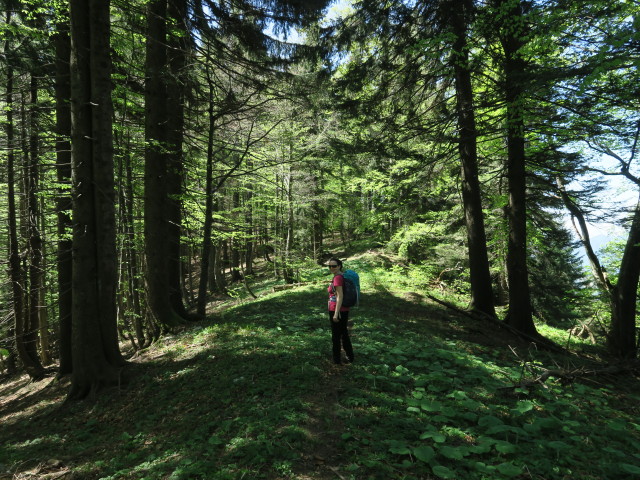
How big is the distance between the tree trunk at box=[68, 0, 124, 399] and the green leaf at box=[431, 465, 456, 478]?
548 cm

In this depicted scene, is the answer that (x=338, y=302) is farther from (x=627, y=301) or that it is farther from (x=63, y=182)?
(x=627, y=301)

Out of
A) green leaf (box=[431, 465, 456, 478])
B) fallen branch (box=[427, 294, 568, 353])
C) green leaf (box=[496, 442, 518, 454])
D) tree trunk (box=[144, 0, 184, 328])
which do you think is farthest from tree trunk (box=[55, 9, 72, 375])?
fallen branch (box=[427, 294, 568, 353])

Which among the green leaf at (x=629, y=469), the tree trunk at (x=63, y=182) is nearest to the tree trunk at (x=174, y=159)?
the tree trunk at (x=63, y=182)

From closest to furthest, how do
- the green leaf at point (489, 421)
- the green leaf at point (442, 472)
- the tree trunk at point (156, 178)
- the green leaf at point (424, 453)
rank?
the green leaf at point (442, 472) < the green leaf at point (424, 453) < the green leaf at point (489, 421) < the tree trunk at point (156, 178)

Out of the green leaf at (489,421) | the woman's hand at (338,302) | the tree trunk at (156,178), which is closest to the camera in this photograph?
the green leaf at (489,421)

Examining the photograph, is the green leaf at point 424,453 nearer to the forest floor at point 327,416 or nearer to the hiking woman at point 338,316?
the forest floor at point 327,416

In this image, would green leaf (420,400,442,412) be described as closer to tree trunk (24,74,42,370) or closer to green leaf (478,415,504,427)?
green leaf (478,415,504,427)

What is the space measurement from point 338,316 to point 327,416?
168 cm

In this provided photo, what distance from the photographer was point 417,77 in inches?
375

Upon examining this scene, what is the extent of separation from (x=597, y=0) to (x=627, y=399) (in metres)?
6.15

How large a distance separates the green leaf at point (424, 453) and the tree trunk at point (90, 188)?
5279 millimetres

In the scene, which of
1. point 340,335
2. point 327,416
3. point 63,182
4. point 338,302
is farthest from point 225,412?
point 63,182

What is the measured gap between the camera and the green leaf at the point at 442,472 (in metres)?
2.64

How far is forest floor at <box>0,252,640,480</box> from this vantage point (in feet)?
9.66
